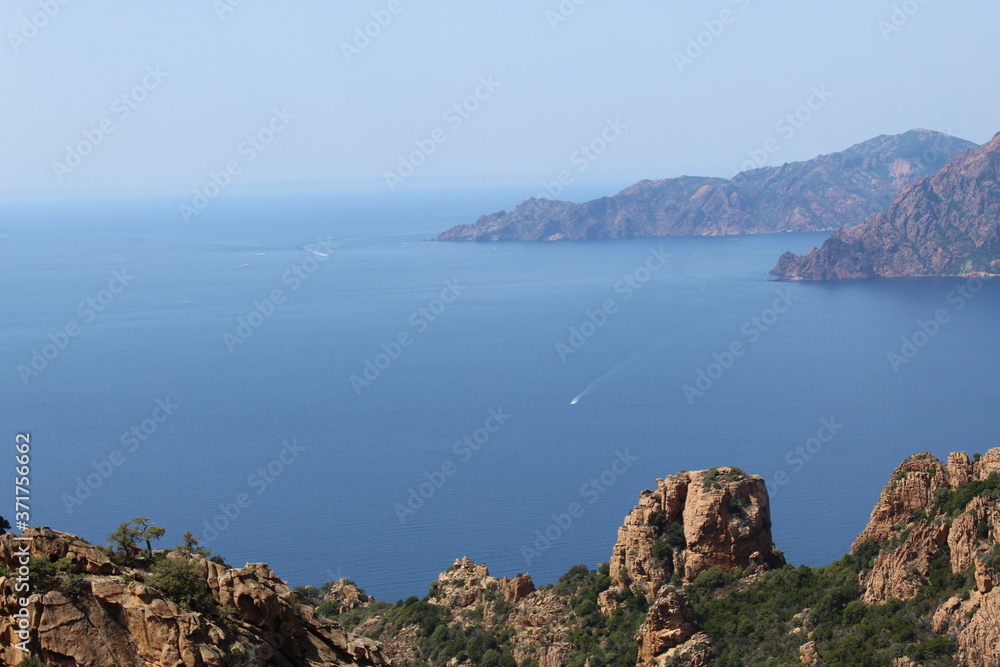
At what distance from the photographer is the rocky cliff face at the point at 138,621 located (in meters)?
13.4

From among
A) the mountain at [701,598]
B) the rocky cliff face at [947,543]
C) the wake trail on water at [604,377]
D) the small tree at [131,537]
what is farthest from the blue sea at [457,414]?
the small tree at [131,537]

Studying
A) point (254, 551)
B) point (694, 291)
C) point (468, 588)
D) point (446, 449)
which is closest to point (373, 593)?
point (254, 551)

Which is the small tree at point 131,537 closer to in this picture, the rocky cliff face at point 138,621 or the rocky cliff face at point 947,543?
the rocky cliff face at point 138,621

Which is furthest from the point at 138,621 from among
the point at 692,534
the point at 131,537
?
the point at 692,534

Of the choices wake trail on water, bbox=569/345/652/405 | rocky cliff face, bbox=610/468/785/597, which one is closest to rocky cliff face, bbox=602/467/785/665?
rocky cliff face, bbox=610/468/785/597

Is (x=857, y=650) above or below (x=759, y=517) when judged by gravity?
below

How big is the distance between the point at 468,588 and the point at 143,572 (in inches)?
1095

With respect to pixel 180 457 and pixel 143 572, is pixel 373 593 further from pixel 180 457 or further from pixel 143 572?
pixel 143 572

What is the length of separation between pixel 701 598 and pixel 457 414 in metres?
72.5

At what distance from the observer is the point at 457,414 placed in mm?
108750

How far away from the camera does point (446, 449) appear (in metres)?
96.4

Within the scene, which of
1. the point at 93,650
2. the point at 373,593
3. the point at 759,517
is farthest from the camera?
the point at 373,593

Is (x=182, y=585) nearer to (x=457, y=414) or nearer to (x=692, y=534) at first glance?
(x=692, y=534)

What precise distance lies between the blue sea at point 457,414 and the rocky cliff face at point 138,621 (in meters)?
50.9
